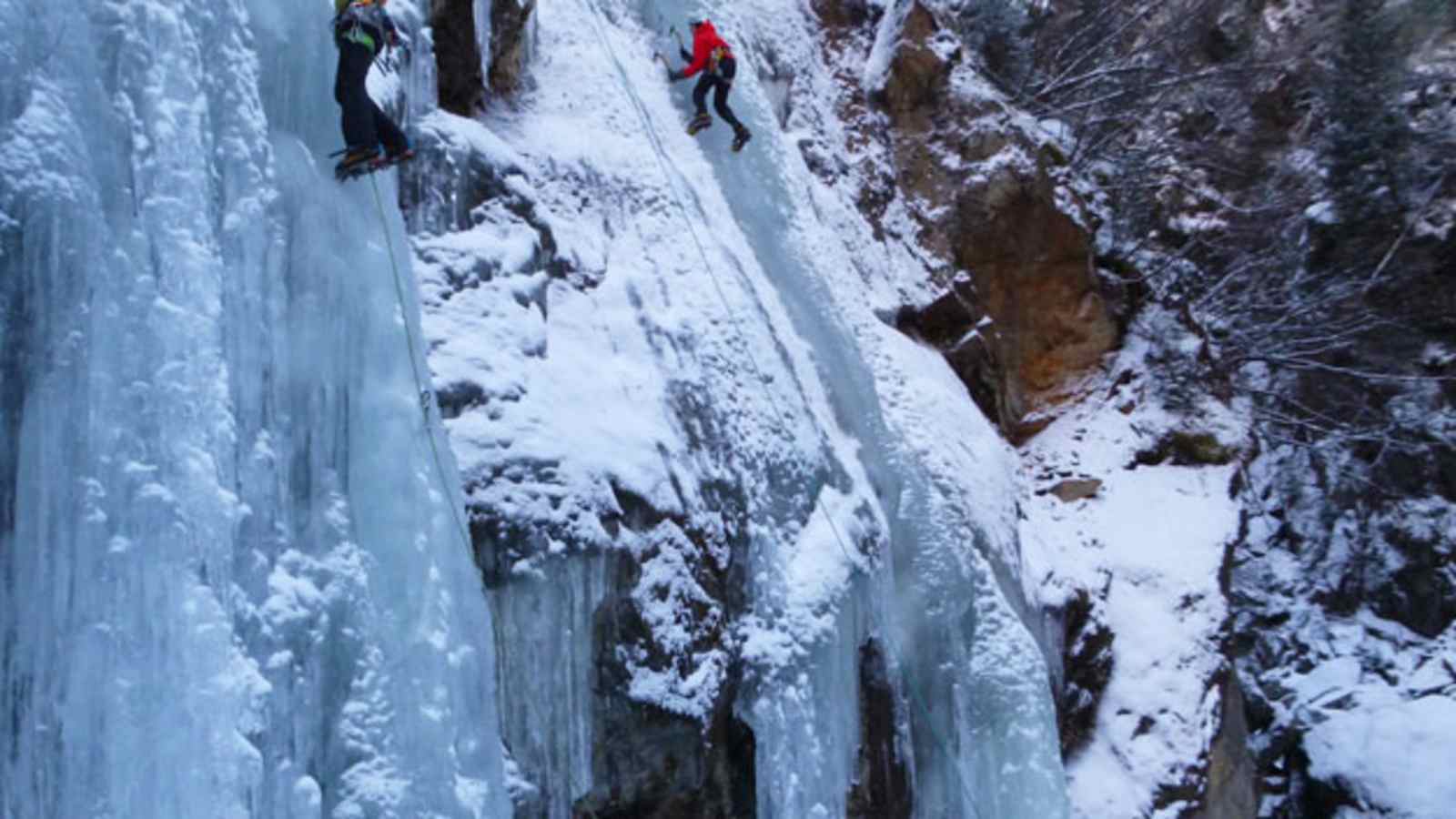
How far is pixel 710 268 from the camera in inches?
270

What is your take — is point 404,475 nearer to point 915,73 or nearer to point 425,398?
point 425,398

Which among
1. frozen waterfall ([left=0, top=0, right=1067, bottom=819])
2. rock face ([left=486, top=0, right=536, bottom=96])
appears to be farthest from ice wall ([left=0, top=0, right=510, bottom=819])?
rock face ([left=486, top=0, right=536, bottom=96])

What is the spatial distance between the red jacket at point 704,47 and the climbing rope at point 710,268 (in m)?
A: 0.41

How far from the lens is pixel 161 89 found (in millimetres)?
Answer: 3893

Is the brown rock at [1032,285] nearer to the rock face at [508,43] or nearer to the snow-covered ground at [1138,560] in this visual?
the snow-covered ground at [1138,560]

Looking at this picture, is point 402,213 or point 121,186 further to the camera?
point 402,213

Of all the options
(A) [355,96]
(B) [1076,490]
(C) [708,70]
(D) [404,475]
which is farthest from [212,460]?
(B) [1076,490]

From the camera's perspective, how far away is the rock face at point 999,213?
10914mm

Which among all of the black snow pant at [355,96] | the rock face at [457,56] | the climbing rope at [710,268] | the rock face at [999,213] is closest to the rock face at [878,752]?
the climbing rope at [710,268]

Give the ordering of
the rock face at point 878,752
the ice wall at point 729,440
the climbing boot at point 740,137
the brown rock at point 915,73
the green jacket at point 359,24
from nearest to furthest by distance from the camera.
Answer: the green jacket at point 359,24
the ice wall at point 729,440
the rock face at point 878,752
the climbing boot at point 740,137
the brown rock at point 915,73

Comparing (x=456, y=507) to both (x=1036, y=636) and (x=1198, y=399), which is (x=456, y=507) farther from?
(x=1198, y=399)

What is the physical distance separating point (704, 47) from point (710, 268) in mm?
1697

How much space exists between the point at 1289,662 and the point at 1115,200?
15.4ft

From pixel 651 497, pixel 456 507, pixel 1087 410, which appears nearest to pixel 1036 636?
pixel 1087 410
